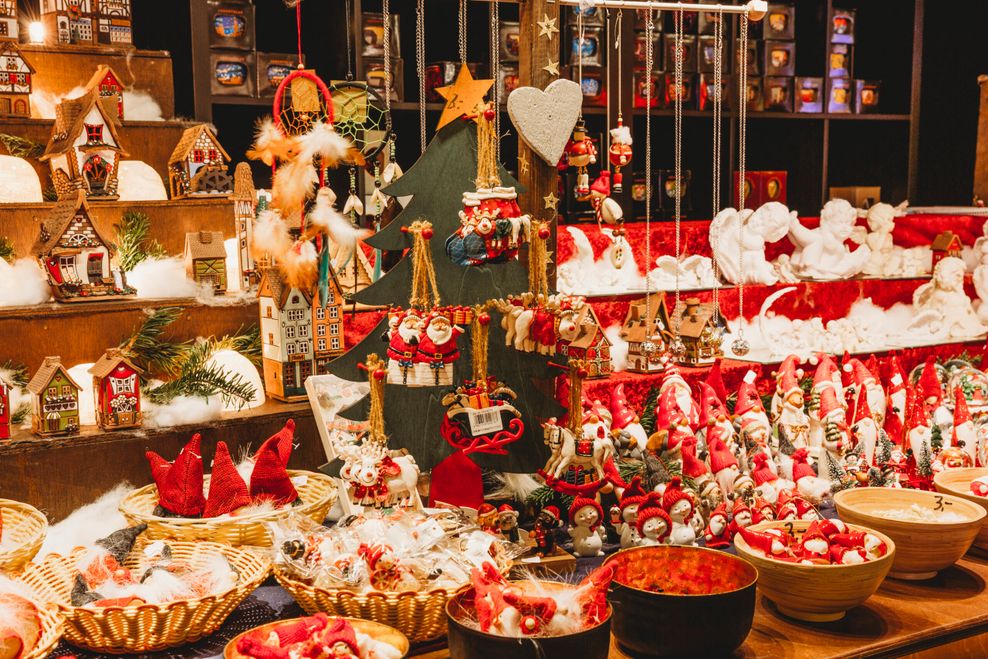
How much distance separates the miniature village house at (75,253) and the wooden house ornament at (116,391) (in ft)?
0.55

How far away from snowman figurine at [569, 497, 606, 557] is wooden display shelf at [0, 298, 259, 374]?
1.04 metres

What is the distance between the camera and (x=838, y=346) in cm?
316

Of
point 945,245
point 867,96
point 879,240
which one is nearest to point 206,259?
point 879,240

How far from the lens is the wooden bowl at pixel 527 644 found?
1208mm

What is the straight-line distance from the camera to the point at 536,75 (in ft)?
6.07

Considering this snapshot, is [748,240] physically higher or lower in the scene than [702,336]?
higher

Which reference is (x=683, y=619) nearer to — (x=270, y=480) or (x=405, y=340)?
(x=405, y=340)

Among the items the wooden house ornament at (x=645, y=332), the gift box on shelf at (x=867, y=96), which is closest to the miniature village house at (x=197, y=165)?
the wooden house ornament at (x=645, y=332)

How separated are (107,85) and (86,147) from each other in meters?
0.20

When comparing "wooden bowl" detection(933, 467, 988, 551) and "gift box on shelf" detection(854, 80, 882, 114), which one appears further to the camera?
"gift box on shelf" detection(854, 80, 882, 114)

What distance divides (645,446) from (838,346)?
1.36 m

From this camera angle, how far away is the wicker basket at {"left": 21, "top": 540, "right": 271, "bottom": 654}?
4.38 feet

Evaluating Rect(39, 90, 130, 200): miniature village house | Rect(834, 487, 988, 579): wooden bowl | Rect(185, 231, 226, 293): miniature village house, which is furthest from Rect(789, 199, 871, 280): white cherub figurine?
Rect(39, 90, 130, 200): miniature village house

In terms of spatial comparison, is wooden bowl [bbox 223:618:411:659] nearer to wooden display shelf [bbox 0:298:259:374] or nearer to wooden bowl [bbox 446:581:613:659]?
wooden bowl [bbox 446:581:613:659]
